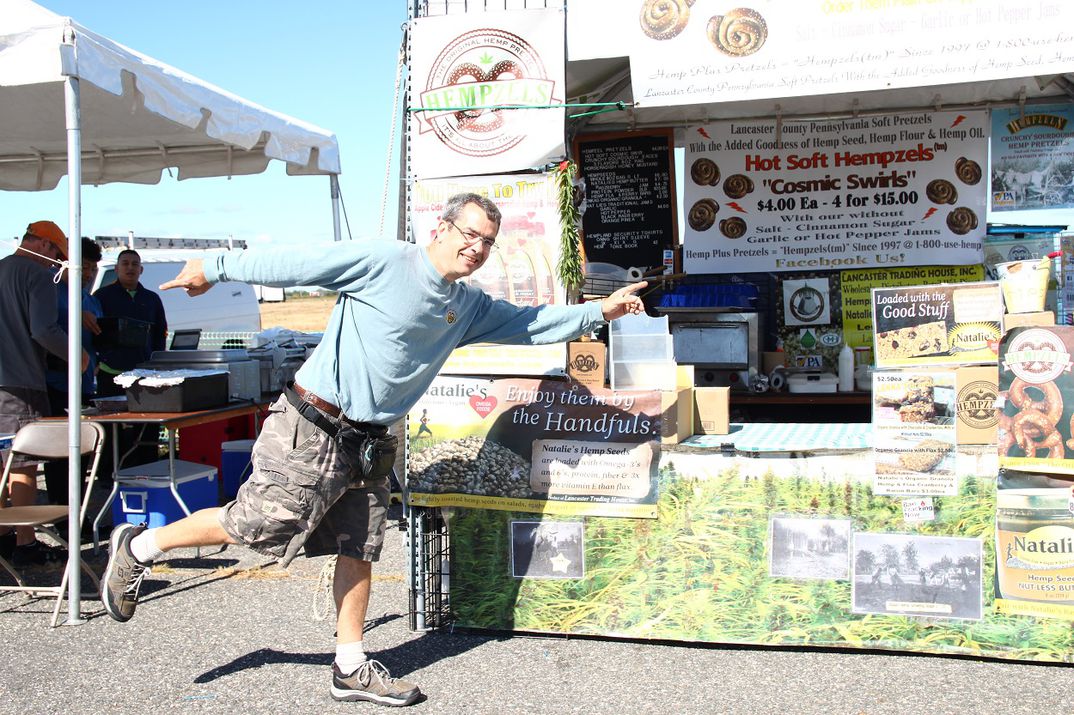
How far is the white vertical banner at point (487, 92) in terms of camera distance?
448 centimetres

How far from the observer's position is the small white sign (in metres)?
4.02

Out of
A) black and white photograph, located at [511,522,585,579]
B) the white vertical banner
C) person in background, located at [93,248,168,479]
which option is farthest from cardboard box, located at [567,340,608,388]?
person in background, located at [93,248,168,479]

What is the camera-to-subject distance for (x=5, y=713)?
3730 mm

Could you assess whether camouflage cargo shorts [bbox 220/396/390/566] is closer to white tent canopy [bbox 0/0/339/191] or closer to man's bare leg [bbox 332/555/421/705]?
man's bare leg [bbox 332/555/421/705]

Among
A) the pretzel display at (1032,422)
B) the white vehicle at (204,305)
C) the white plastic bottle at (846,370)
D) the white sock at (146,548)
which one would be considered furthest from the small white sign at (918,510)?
the white vehicle at (204,305)

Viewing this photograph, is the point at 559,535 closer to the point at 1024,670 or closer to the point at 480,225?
the point at 480,225

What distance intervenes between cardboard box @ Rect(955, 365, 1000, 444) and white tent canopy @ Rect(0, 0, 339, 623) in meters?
4.16

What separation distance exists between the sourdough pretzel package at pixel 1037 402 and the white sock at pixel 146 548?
3.47 metres

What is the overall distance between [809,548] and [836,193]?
374cm

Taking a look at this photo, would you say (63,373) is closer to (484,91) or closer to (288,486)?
(288,486)

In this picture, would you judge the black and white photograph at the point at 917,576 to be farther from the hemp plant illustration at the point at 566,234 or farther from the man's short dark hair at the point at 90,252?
the man's short dark hair at the point at 90,252

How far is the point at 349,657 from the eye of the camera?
382cm

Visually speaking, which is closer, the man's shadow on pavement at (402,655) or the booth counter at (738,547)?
the booth counter at (738,547)

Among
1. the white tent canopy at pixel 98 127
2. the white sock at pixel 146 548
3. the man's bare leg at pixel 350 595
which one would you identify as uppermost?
the white tent canopy at pixel 98 127
